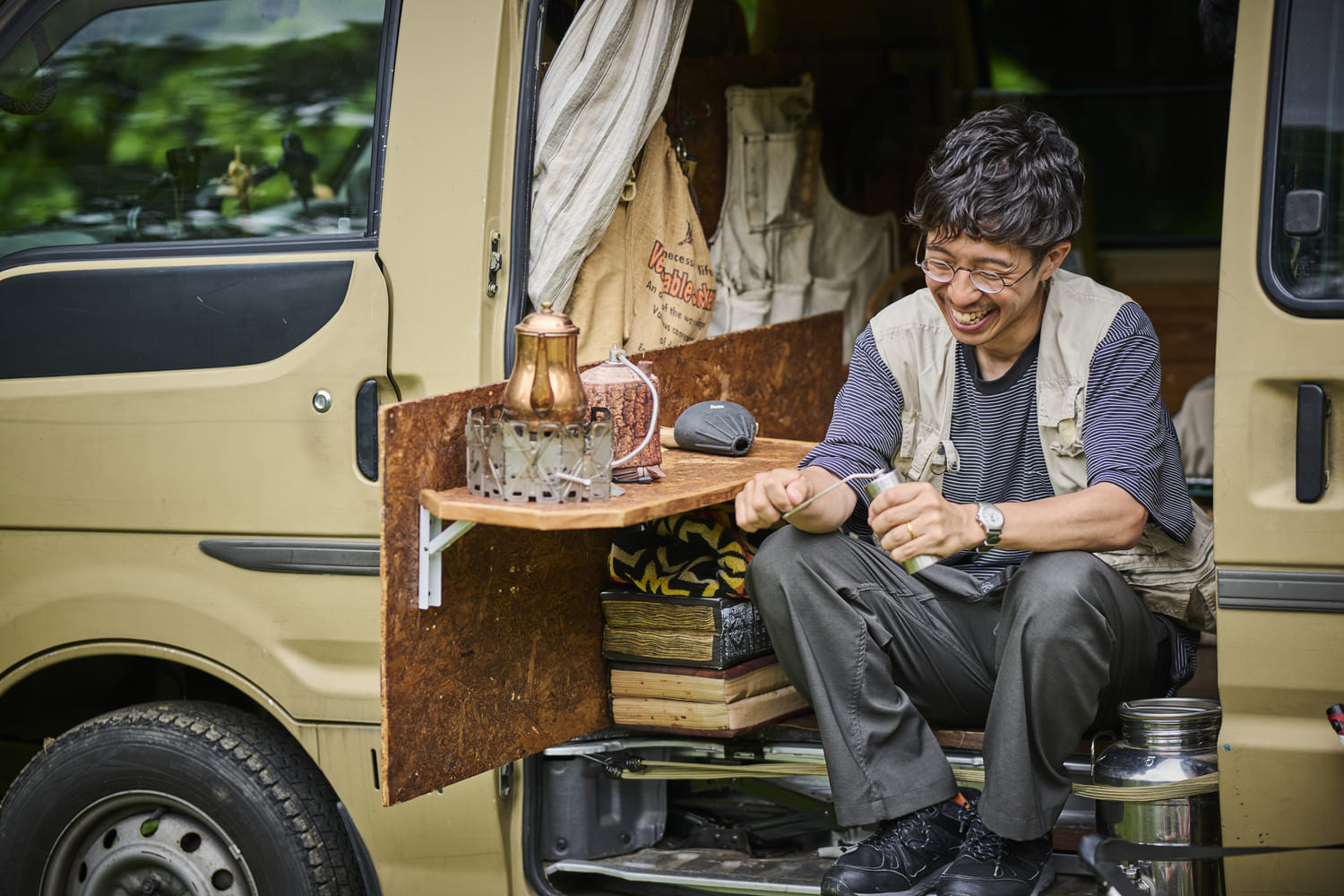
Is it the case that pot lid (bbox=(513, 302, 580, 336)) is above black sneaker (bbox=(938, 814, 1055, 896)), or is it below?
above

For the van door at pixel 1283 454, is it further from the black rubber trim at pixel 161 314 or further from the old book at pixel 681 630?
the black rubber trim at pixel 161 314

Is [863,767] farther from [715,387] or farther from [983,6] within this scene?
[983,6]

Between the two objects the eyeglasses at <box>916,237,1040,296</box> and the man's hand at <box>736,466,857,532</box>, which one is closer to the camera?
the man's hand at <box>736,466,857,532</box>

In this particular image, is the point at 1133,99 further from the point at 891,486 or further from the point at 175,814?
the point at 175,814

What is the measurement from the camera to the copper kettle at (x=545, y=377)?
2443 millimetres

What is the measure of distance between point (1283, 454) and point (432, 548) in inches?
57.9

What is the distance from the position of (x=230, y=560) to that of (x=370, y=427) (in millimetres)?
437

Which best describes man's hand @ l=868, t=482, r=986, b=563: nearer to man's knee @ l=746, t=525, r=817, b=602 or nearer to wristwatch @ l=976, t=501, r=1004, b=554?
wristwatch @ l=976, t=501, r=1004, b=554

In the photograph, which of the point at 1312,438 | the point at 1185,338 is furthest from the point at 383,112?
the point at 1185,338

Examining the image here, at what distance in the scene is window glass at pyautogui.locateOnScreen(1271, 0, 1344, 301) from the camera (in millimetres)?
2359

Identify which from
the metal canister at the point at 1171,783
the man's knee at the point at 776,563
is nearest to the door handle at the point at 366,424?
the man's knee at the point at 776,563

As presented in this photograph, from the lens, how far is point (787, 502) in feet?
8.26

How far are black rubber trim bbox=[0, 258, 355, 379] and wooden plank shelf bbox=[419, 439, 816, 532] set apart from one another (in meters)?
0.69

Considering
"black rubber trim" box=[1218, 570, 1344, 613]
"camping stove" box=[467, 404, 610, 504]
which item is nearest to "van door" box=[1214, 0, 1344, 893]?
"black rubber trim" box=[1218, 570, 1344, 613]
